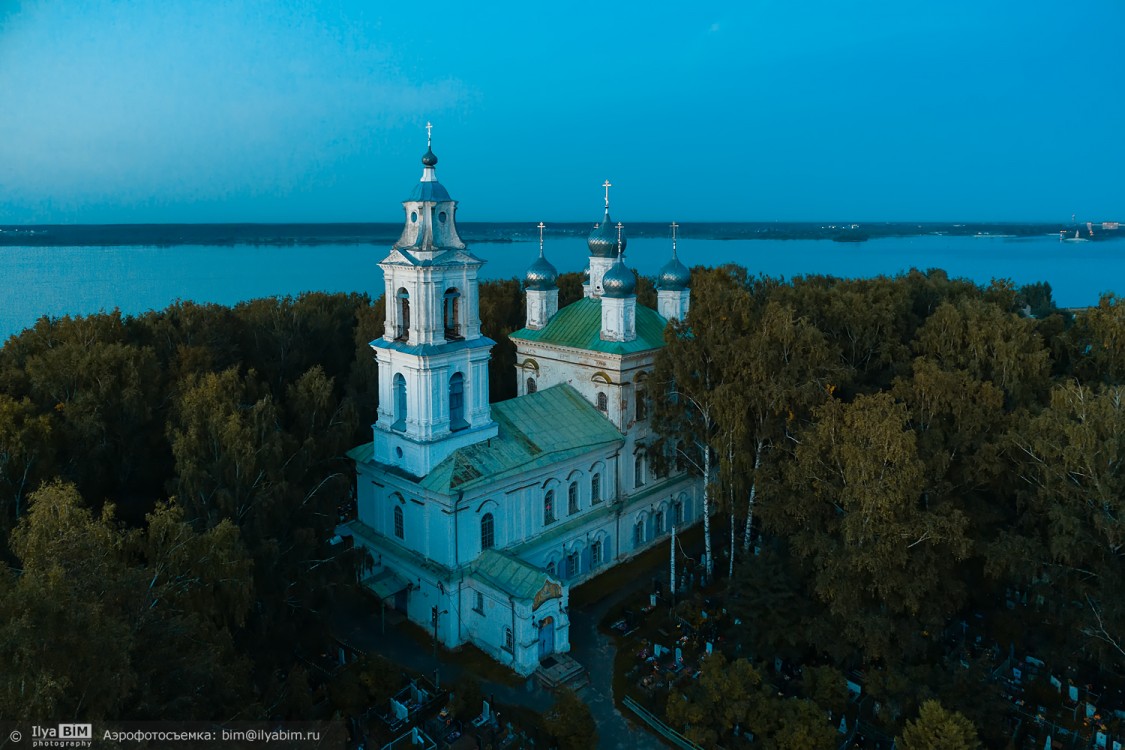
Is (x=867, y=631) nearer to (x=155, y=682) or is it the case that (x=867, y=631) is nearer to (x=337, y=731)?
(x=337, y=731)

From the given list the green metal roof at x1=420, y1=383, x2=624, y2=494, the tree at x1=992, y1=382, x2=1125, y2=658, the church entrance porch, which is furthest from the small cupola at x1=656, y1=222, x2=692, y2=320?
the church entrance porch

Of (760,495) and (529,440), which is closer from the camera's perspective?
(760,495)

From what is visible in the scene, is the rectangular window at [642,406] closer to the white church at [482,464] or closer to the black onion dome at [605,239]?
the white church at [482,464]

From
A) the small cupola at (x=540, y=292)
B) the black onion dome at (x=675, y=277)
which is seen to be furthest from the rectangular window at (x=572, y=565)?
the black onion dome at (x=675, y=277)

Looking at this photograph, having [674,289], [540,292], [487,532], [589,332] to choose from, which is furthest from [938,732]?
[540,292]

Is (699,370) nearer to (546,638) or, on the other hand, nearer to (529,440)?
(529,440)

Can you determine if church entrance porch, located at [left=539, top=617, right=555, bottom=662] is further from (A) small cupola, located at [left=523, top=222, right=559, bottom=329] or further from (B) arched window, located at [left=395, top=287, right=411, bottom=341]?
(A) small cupola, located at [left=523, top=222, right=559, bottom=329]

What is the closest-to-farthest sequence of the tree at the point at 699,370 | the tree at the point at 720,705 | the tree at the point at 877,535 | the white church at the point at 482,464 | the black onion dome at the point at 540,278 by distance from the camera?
the tree at the point at 720,705, the tree at the point at 877,535, the white church at the point at 482,464, the tree at the point at 699,370, the black onion dome at the point at 540,278
